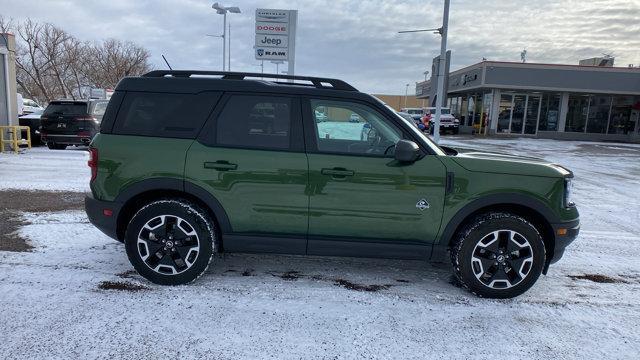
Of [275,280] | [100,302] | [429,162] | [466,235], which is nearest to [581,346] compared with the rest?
[466,235]

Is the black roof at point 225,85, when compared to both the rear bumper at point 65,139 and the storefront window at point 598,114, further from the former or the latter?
the storefront window at point 598,114

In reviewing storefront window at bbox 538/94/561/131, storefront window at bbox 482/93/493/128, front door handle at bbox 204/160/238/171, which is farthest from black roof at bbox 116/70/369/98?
storefront window at bbox 538/94/561/131

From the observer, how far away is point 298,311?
3.64 m

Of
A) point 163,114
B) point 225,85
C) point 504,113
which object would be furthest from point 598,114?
point 163,114

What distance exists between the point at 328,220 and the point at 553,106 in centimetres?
3221

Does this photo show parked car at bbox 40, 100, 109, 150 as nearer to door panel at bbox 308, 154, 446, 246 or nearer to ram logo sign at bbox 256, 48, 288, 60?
ram logo sign at bbox 256, 48, 288, 60

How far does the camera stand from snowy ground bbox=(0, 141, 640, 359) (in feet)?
10.2

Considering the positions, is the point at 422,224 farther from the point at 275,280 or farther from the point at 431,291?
the point at 275,280

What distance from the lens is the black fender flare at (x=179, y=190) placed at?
3.95 metres

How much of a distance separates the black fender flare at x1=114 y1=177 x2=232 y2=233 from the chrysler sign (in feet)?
34.2

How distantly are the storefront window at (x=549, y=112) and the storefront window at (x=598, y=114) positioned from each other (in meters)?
2.32

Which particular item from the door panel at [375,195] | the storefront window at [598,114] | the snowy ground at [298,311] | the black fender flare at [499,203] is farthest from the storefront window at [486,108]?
the door panel at [375,195]

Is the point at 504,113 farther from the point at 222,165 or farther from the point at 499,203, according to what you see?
the point at 222,165

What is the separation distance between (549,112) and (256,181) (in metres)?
32.4
